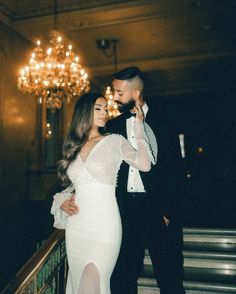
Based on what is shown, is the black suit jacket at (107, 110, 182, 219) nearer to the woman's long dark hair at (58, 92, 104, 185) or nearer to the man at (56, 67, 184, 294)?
the man at (56, 67, 184, 294)

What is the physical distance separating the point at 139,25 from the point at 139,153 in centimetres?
548

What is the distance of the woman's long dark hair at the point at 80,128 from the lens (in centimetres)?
229

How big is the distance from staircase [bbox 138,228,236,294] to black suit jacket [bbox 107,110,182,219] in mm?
1419

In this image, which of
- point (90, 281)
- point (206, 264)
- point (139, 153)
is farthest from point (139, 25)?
point (90, 281)

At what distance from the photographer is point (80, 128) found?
7.59 ft

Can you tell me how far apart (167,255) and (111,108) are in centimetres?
603

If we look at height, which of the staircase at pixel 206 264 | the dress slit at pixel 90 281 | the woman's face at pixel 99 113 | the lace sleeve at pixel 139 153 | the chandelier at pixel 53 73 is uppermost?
the chandelier at pixel 53 73

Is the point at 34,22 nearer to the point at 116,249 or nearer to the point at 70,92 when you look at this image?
the point at 70,92

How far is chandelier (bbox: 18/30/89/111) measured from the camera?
5.35 metres

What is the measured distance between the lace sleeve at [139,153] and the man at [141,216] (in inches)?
12.6

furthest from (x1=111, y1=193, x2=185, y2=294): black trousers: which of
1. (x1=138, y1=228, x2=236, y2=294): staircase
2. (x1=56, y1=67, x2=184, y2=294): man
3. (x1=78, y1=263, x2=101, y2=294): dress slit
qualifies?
(x1=138, y1=228, x2=236, y2=294): staircase

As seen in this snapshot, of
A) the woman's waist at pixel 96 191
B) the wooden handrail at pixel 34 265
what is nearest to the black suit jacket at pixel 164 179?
the woman's waist at pixel 96 191

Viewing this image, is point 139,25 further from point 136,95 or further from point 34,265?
point 34,265

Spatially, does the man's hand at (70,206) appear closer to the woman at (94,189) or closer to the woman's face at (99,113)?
the woman at (94,189)
